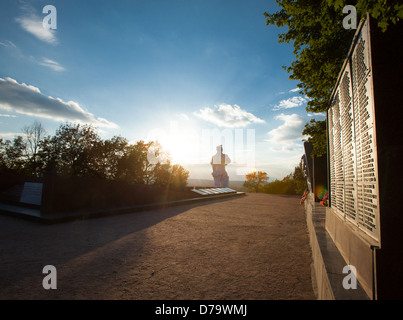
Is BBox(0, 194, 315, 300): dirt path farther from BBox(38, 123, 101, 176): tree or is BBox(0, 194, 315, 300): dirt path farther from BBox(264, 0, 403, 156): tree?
BBox(38, 123, 101, 176): tree

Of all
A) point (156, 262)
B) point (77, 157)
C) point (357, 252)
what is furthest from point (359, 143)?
point (77, 157)

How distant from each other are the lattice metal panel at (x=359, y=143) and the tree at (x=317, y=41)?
6.12 ft

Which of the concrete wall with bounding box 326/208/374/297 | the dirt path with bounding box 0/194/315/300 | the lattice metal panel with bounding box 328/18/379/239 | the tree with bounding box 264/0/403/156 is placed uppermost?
the tree with bounding box 264/0/403/156

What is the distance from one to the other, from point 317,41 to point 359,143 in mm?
5638

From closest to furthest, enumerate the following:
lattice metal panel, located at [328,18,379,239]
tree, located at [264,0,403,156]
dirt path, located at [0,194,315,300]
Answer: lattice metal panel, located at [328,18,379,239] < dirt path, located at [0,194,315,300] < tree, located at [264,0,403,156]

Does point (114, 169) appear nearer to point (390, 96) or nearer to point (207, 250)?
point (207, 250)

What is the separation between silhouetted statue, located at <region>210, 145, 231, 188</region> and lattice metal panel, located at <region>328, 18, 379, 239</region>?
1630 inches

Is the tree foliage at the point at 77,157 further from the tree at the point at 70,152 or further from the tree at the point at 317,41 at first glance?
the tree at the point at 317,41

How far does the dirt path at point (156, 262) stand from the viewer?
9.74 feet

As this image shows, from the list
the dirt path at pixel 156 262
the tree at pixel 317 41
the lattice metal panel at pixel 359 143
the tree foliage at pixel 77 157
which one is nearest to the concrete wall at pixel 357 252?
the lattice metal panel at pixel 359 143

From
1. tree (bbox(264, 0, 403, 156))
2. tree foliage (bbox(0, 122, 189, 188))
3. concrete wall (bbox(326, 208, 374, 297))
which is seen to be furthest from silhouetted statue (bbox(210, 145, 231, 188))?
concrete wall (bbox(326, 208, 374, 297))

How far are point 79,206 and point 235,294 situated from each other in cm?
929

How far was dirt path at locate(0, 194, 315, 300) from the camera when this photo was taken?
2.97 metres
